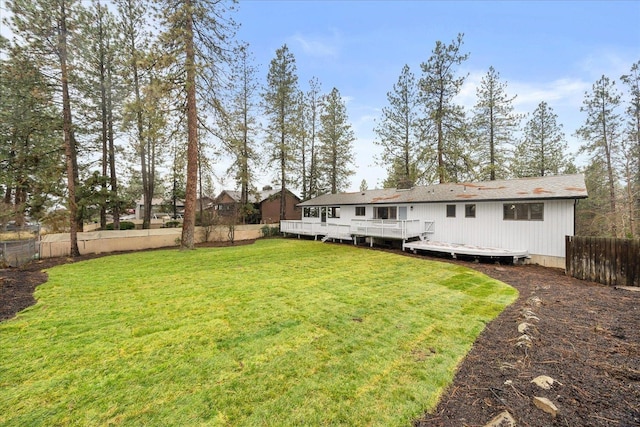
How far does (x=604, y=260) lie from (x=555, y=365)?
6.98m

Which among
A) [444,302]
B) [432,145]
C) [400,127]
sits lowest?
[444,302]

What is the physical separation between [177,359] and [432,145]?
864 inches

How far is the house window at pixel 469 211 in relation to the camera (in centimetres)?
1245

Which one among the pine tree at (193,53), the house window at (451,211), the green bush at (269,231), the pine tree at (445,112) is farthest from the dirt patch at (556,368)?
the green bush at (269,231)

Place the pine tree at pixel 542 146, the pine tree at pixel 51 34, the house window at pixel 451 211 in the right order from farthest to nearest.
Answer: the pine tree at pixel 542 146 < the house window at pixel 451 211 < the pine tree at pixel 51 34

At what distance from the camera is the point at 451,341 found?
13.0 feet

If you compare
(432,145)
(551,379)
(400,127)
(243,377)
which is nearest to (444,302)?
(551,379)

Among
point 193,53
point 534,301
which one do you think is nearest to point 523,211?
point 534,301

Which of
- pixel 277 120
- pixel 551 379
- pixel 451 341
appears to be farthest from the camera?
pixel 277 120

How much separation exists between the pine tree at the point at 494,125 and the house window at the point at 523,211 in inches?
446

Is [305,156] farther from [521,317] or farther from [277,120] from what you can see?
[521,317]

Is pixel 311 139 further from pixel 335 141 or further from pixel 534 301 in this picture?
pixel 534 301

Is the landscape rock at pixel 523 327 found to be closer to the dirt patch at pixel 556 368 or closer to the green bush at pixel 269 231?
the dirt patch at pixel 556 368

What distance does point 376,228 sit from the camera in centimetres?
1472
